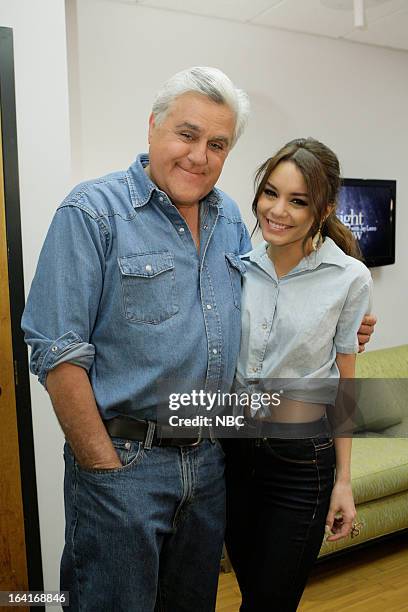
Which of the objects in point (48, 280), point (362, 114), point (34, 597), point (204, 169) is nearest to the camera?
point (48, 280)

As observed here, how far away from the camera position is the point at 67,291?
3.90ft

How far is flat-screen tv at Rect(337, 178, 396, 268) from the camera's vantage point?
388 cm

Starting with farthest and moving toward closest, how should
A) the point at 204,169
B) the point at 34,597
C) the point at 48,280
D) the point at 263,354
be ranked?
the point at 34,597 → the point at 263,354 → the point at 204,169 → the point at 48,280

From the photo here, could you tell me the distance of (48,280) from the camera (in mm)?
1202

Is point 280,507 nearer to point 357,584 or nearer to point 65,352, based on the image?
point 65,352

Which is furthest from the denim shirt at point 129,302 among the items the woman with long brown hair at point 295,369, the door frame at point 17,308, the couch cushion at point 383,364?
the couch cushion at point 383,364

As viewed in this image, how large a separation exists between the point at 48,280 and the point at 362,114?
3.29 m

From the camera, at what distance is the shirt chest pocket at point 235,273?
1.44m

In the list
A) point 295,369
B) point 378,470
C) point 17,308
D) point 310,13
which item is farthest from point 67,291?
point 310,13

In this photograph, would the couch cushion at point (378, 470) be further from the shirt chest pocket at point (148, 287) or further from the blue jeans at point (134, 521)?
the shirt chest pocket at point (148, 287)

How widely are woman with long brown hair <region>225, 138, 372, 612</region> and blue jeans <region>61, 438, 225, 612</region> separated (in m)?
0.14

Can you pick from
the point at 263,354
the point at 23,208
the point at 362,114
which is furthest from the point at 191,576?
the point at 362,114

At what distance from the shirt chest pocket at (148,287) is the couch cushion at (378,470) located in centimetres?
170

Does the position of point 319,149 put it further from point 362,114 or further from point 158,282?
point 362,114
